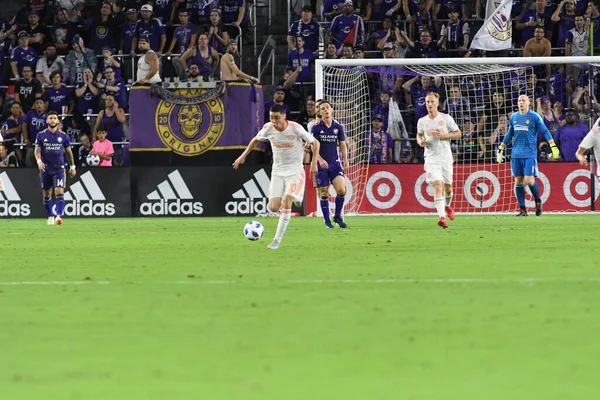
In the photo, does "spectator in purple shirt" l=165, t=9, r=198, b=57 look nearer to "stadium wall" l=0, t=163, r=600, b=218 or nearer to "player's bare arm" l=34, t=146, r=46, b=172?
"stadium wall" l=0, t=163, r=600, b=218

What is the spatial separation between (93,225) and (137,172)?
4.22 meters

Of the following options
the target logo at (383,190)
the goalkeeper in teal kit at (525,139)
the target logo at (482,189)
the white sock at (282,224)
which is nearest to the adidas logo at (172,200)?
the target logo at (383,190)


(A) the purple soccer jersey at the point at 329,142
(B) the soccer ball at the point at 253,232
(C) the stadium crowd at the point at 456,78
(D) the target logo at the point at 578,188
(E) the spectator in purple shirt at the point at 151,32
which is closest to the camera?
(B) the soccer ball at the point at 253,232

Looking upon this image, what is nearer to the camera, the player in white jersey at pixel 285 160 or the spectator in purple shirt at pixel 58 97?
the player in white jersey at pixel 285 160

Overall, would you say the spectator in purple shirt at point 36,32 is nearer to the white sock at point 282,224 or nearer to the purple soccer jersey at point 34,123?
the purple soccer jersey at point 34,123

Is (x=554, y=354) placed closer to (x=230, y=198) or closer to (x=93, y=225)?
(x=93, y=225)

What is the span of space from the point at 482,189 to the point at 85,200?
8.89 metres

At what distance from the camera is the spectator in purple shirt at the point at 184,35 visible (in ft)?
92.1

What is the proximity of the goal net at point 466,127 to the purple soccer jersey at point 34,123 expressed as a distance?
21.9 ft

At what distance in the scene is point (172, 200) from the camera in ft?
87.5

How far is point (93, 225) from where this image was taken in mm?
22641

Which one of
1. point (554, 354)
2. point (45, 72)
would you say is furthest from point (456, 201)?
point (554, 354)

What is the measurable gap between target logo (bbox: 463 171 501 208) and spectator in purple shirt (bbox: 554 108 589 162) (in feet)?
5.22

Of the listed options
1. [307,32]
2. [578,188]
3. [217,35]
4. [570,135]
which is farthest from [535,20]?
[217,35]
